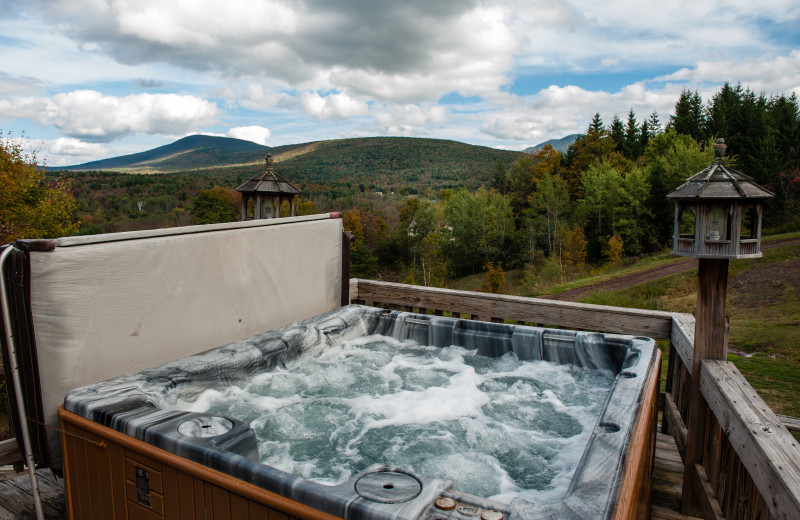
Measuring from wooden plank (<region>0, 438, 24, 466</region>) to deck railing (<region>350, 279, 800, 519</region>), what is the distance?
7.07 ft

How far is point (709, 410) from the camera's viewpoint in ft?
6.21

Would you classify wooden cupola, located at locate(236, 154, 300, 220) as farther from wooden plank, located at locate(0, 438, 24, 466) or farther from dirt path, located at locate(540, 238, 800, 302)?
dirt path, located at locate(540, 238, 800, 302)

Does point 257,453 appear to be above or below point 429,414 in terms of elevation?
above

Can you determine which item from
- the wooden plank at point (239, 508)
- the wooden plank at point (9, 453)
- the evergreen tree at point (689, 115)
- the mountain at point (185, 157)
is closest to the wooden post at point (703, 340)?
the wooden plank at point (239, 508)

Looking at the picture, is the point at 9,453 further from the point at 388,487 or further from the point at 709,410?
the point at 709,410

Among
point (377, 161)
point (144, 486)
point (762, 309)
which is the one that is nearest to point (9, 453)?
point (144, 486)

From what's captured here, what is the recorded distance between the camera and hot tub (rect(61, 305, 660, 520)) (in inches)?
44.8

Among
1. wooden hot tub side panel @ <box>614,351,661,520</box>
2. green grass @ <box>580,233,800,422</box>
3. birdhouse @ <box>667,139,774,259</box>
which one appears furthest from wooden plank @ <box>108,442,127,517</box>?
green grass @ <box>580,233,800,422</box>

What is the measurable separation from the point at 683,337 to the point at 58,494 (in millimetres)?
2839

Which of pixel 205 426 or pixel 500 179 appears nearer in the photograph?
pixel 205 426

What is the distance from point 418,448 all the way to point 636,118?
3866 centimetres

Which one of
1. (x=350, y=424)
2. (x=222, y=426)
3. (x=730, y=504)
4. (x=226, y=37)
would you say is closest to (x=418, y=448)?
(x=350, y=424)

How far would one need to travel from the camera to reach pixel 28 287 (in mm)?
1686

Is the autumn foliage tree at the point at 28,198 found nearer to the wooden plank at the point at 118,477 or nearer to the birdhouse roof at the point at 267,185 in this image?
the birdhouse roof at the point at 267,185
